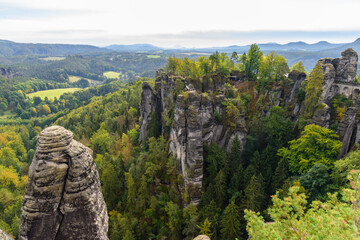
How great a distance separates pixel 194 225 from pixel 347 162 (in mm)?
24635

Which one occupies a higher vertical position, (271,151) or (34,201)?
(34,201)

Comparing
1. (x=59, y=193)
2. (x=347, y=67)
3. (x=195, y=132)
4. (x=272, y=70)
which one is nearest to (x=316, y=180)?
(x=195, y=132)

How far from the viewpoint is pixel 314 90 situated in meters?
39.3

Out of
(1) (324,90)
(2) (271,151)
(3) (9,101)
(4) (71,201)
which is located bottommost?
(3) (9,101)

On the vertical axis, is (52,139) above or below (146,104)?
above

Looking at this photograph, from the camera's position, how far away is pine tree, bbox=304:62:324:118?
38694 millimetres

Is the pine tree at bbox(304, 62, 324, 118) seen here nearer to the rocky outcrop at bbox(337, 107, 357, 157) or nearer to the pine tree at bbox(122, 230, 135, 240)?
the rocky outcrop at bbox(337, 107, 357, 157)

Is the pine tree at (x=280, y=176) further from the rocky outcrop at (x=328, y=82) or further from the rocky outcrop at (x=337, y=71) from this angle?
the rocky outcrop at (x=337, y=71)

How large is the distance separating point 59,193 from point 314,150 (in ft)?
119

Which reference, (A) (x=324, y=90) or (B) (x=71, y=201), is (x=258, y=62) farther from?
(B) (x=71, y=201)

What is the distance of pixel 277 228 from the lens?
15305mm

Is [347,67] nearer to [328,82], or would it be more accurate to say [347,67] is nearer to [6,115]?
[328,82]

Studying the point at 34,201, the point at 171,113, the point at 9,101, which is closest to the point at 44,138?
the point at 34,201

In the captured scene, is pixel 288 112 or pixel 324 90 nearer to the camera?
pixel 324 90
